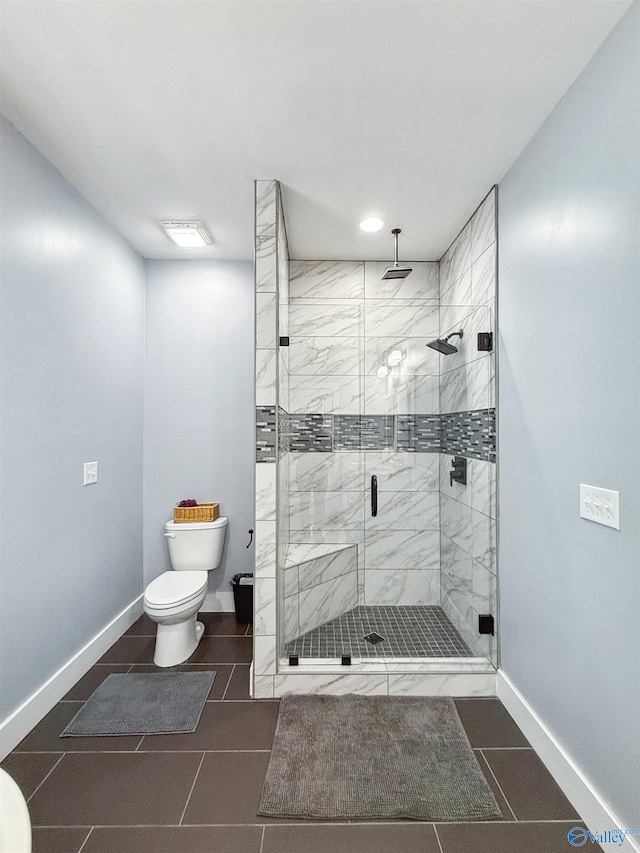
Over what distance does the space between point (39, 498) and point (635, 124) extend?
8.82 ft

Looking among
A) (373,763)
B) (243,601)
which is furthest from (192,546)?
(373,763)

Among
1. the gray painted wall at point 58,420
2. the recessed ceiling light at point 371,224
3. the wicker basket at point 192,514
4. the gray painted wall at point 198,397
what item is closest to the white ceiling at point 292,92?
the recessed ceiling light at point 371,224

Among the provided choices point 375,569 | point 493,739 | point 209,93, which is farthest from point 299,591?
point 209,93

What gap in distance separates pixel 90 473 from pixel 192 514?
858mm

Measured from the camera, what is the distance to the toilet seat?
264 cm

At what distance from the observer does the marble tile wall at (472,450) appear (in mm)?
2490

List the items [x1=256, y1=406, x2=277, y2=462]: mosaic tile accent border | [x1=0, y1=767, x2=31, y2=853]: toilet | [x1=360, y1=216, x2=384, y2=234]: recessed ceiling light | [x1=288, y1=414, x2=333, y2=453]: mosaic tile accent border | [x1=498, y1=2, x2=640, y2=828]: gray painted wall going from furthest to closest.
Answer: [x1=360, y1=216, x2=384, y2=234]: recessed ceiling light < [x1=288, y1=414, x2=333, y2=453]: mosaic tile accent border < [x1=256, y1=406, x2=277, y2=462]: mosaic tile accent border < [x1=498, y1=2, x2=640, y2=828]: gray painted wall < [x1=0, y1=767, x2=31, y2=853]: toilet

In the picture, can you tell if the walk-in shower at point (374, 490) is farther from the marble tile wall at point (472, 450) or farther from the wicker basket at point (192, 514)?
the wicker basket at point (192, 514)

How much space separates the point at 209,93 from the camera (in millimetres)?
1826

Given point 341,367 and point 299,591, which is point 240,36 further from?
point 299,591

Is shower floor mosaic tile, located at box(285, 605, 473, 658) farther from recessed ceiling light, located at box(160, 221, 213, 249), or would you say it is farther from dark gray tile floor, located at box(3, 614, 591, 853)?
recessed ceiling light, located at box(160, 221, 213, 249)

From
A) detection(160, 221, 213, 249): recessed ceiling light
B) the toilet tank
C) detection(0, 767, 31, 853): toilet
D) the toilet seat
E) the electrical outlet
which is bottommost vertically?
the toilet seat

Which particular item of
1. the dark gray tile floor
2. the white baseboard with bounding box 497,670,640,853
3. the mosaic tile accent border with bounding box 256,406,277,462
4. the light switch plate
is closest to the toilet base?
the dark gray tile floor

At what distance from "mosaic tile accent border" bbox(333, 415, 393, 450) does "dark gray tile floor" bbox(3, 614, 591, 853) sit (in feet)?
4.52
